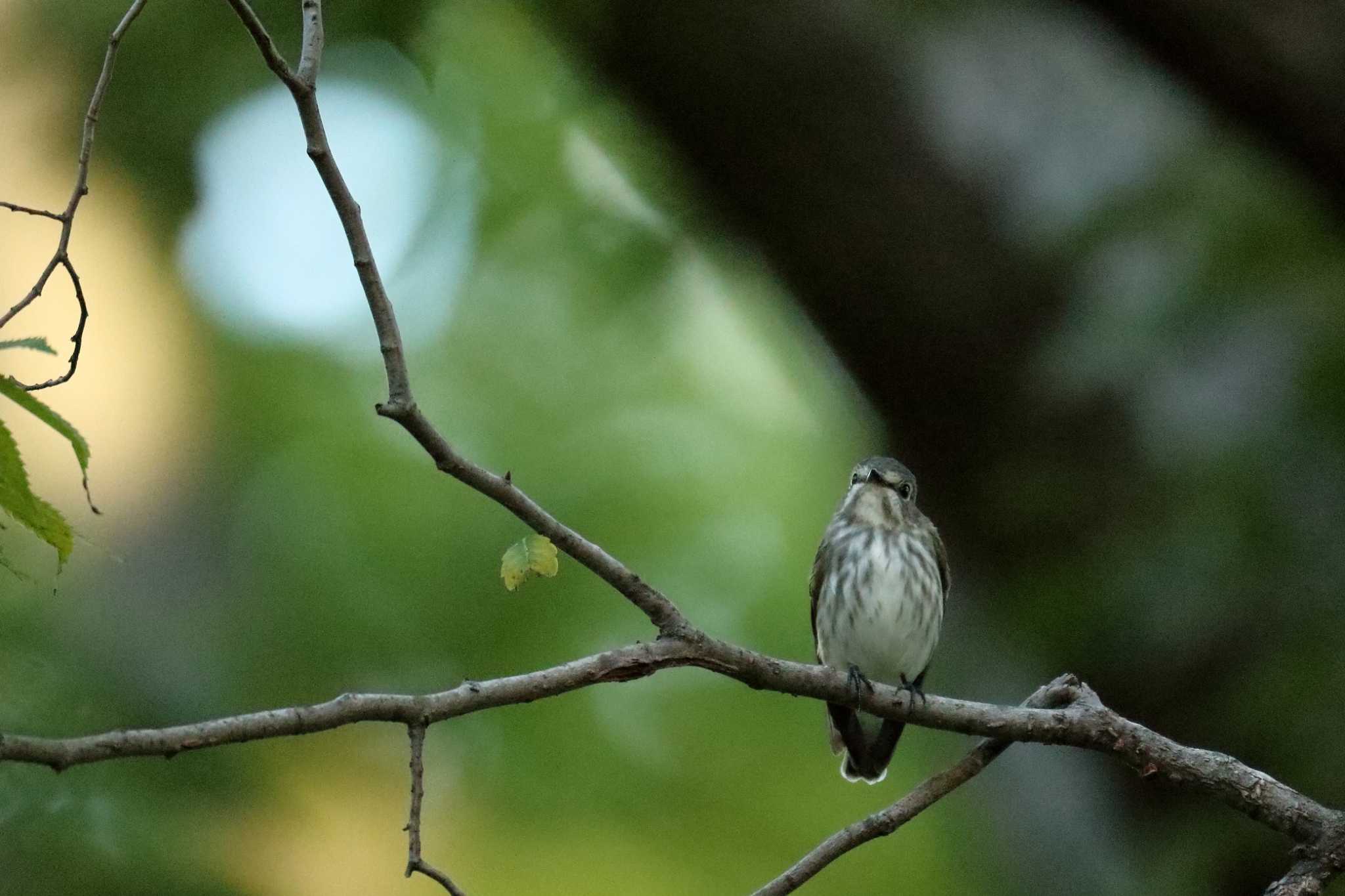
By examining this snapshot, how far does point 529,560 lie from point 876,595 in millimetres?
2890

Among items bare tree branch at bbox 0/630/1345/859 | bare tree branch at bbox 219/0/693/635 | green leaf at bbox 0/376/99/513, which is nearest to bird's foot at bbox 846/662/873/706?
bare tree branch at bbox 0/630/1345/859

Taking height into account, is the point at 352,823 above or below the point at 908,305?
below

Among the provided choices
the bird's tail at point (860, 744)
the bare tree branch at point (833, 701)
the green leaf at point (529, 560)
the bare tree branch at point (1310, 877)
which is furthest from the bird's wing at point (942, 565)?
the green leaf at point (529, 560)

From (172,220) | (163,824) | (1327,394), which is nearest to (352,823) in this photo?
(163,824)

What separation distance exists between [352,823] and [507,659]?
1.01m

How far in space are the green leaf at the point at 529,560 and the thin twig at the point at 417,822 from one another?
0.28 meters

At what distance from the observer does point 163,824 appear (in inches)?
208

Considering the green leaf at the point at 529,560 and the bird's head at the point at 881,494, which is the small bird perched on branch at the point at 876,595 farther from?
the green leaf at the point at 529,560

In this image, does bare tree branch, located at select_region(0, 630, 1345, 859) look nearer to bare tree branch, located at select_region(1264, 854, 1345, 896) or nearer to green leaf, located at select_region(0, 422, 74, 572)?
bare tree branch, located at select_region(1264, 854, 1345, 896)

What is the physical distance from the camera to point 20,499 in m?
1.66

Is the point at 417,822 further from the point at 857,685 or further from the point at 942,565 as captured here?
the point at 942,565

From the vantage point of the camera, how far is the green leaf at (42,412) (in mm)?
1596

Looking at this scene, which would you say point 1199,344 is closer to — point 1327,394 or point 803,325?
point 1327,394

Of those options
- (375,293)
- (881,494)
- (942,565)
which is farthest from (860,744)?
(375,293)
